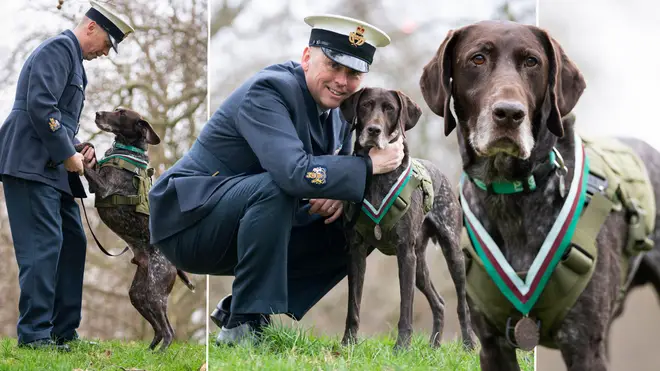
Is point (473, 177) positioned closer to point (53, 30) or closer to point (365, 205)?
point (365, 205)

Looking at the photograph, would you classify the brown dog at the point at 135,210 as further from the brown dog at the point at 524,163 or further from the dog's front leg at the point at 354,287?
the brown dog at the point at 524,163

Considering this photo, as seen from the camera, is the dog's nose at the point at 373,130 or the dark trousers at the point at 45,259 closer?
the dog's nose at the point at 373,130

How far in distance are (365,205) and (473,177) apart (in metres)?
1.31

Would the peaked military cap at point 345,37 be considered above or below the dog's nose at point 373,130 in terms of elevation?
above

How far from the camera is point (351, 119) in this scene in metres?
3.31

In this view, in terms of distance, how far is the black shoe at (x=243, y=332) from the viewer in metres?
2.98

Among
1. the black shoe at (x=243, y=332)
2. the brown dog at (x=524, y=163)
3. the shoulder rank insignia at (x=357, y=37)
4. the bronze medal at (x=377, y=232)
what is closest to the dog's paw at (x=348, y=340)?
the black shoe at (x=243, y=332)

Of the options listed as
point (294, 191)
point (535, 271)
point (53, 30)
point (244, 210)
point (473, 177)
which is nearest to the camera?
point (535, 271)

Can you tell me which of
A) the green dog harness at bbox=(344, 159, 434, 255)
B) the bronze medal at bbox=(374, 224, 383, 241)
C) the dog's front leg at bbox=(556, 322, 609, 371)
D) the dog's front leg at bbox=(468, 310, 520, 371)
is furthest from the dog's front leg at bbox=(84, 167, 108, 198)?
the dog's front leg at bbox=(556, 322, 609, 371)

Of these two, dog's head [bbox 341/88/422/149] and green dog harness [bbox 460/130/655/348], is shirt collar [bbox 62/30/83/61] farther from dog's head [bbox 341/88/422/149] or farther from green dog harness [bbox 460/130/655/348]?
green dog harness [bbox 460/130/655/348]

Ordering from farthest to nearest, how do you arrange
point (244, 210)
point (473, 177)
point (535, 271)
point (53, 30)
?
point (53, 30) < point (244, 210) < point (473, 177) < point (535, 271)

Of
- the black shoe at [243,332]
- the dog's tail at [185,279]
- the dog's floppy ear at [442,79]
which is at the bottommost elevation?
the dog's tail at [185,279]

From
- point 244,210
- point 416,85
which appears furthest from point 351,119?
point 244,210

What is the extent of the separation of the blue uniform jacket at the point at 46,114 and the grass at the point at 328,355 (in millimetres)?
1105
